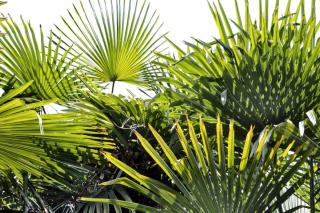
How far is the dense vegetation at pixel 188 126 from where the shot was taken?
6.10ft

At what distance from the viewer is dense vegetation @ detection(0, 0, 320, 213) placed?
6.10 feet

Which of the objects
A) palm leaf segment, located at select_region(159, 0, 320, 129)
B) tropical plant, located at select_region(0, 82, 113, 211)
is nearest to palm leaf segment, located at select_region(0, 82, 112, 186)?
tropical plant, located at select_region(0, 82, 113, 211)

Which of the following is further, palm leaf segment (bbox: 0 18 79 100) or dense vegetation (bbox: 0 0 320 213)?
palm leaf segment (bbox: 0 18 79 100)

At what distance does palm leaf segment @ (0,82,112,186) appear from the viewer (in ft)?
7.06

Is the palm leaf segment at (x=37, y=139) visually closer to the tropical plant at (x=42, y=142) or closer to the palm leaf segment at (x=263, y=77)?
the tropical plant at (x=42, y=142)

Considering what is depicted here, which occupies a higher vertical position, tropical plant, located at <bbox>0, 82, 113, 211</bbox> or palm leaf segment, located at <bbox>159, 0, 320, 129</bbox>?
palm leaf segment, located at <bbox>159, 0, 320, 129</bbox>

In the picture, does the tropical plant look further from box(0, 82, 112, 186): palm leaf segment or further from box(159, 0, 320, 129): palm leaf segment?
box(159, 0, 320, 129): palm leaf segment

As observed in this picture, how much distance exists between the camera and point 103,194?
2.73 metres

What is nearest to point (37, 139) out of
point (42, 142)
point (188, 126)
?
point (42, 142)

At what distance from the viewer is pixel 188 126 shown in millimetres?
2115

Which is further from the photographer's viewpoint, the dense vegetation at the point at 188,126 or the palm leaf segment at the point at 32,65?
the palm leaf segment at the point at 32,65

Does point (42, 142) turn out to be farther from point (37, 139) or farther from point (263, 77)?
point (263, 77)

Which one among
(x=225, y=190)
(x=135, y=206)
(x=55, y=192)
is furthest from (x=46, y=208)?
(x=225, y=190)

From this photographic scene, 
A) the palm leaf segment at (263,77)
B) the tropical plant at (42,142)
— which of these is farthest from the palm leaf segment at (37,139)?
the palm leaf segment at (263,77)
